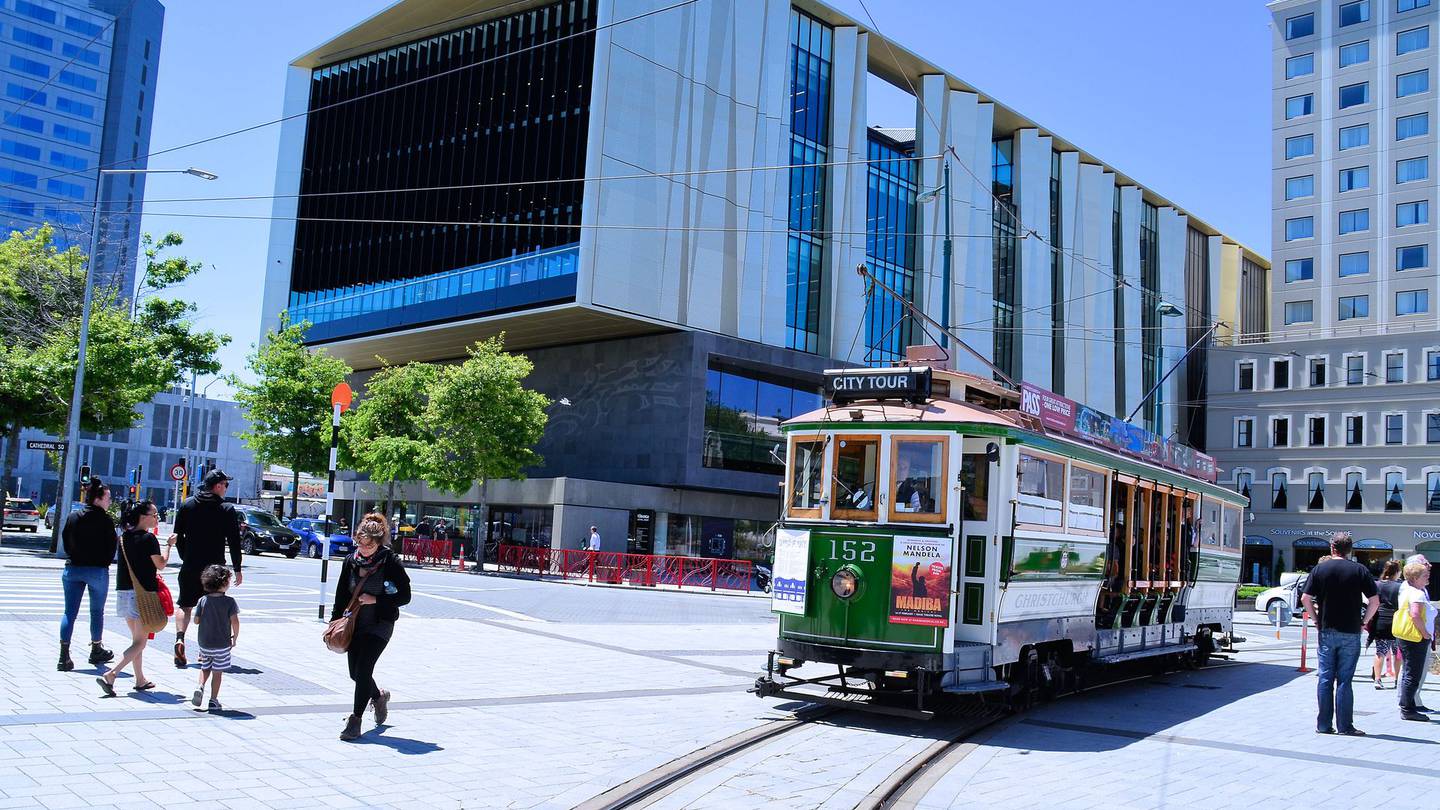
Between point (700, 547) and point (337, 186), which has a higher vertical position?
point (337, 186)

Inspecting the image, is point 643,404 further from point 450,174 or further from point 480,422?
point 450,174

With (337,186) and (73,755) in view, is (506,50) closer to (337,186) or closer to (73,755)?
(337,186)

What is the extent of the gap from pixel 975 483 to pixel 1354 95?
6088 centimetres

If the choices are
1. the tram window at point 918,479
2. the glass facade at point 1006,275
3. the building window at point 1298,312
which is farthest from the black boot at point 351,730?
the building window at point 1298,312

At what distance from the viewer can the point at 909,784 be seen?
779cm

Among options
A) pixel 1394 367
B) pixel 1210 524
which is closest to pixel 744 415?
pixel 1210 524

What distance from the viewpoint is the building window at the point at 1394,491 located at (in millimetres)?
55000

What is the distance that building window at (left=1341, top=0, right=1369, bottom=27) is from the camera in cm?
5944

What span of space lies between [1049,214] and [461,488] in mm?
32209

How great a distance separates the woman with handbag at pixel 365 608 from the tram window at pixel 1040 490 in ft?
18.9

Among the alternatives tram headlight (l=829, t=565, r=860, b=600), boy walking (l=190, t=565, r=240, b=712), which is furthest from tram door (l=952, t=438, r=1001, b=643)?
boy walking (l=190, t=565, r=240, b=712)

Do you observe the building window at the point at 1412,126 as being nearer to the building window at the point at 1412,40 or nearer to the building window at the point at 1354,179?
the building window at the point at 1354,179

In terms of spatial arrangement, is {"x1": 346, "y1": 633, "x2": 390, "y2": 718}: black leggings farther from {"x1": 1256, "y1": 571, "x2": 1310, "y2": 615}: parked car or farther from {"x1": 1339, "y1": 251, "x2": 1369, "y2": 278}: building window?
{"x1": 1339, "y1": 251, "x2": 1369, "y2": 278}: building window

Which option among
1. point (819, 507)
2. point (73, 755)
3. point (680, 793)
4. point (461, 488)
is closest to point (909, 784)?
point (680, 793)
